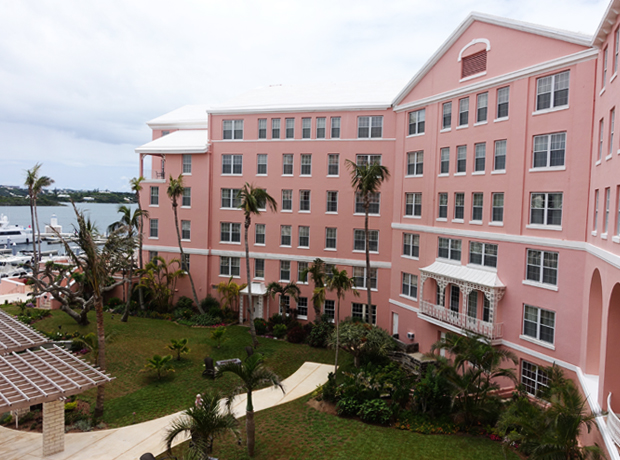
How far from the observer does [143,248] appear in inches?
1441

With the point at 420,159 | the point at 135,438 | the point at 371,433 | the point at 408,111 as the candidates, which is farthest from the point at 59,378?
the point at 408,111

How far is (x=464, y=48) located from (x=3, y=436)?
30.3 m

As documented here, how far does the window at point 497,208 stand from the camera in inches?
858

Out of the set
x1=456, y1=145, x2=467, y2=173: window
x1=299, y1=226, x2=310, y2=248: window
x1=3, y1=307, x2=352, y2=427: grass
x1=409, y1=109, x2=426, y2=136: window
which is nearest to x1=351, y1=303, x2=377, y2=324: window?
x1=3, y1=307, x2=352, y2=427: grass

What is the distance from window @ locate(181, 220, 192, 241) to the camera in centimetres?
3540

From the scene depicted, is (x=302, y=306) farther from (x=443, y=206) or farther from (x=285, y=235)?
(x=443, y=206)

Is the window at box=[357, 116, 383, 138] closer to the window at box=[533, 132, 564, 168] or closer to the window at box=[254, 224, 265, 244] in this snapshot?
the window at box=[254, 224, 265, 244]

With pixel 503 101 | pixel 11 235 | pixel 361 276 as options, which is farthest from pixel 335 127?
pixel 11 235

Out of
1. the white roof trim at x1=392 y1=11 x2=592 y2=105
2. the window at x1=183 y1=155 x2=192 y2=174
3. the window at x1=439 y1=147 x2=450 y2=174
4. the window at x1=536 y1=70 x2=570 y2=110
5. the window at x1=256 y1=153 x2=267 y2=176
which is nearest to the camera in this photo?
the white roof trim at x1=392 y1=11 x2=592 y2=105

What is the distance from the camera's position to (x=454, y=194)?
2453 centimetres

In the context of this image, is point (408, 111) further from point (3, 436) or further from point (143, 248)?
point (3, 436)

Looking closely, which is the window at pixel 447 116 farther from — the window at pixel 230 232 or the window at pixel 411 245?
the window at pixel 230 232

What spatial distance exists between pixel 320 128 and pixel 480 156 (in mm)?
13409

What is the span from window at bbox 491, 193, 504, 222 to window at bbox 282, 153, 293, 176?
1645cm
